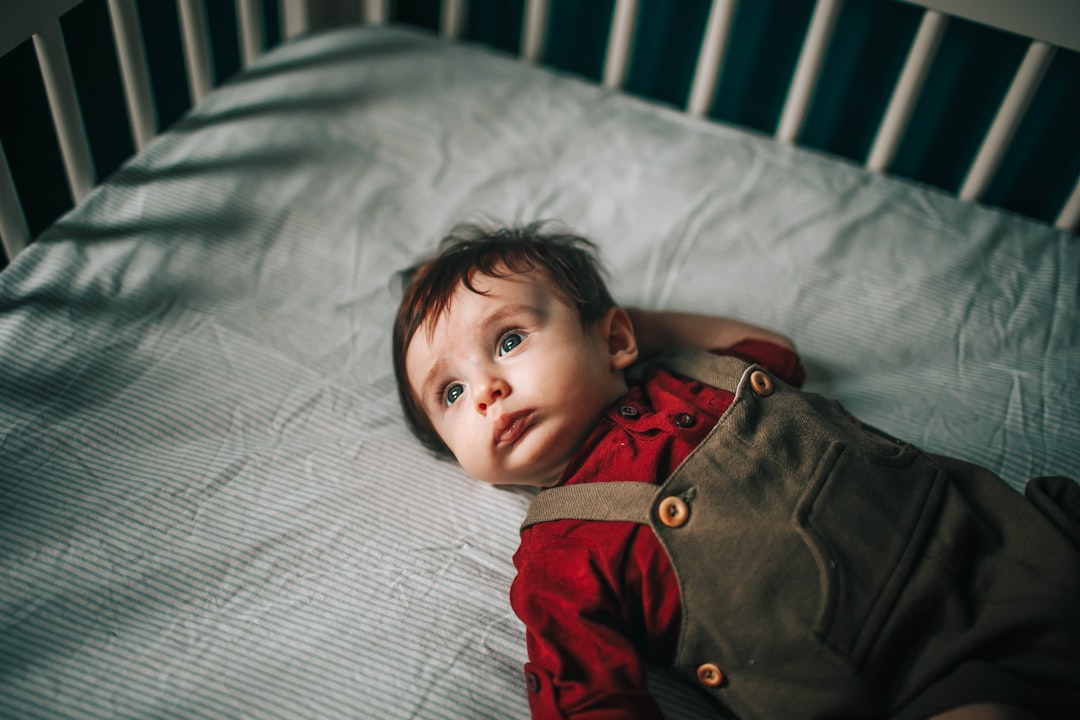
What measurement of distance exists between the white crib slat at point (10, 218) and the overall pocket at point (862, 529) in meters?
0.98

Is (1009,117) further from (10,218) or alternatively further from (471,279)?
(10,218)

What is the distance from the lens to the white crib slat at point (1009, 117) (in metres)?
1.15

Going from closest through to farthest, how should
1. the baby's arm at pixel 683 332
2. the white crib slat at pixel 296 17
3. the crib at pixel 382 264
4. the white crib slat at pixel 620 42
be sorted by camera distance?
1. the crib at pixel 382 264
2. the baby's arm at pixel 683 332
3. the white crib slat at pixel 620 42
4. the white crib slat at pixel 296 17

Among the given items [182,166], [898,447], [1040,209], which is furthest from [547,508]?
[1040,209]

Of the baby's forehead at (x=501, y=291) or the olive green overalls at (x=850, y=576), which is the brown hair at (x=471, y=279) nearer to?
the baby's forehead at (x=501, y=291)

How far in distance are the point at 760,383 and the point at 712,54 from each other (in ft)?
2.41

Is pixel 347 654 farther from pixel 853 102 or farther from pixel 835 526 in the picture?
pixel 853 102

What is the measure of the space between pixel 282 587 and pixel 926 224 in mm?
1049

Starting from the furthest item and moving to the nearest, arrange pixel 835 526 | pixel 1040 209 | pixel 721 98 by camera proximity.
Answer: pixel 721 98
pixel 1040 209
pixel 835 526

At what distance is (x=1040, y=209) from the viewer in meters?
1.42

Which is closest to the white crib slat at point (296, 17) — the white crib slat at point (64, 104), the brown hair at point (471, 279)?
the white crib slat at point (64, 104)

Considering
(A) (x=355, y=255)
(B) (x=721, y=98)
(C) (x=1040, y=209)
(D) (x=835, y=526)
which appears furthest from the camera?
(B) (x=721, y=98)

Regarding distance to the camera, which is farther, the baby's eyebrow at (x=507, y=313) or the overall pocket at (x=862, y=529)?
the baby's eyebrow at (x=507, y=313)

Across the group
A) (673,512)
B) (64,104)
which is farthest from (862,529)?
(64,104)
